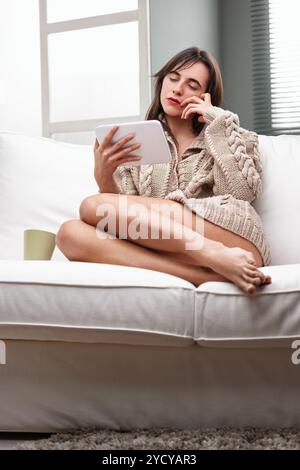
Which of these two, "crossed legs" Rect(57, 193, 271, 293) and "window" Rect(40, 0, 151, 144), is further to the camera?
"window" Rect(40, 0, 151, 144)

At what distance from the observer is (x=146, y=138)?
1713 millimetres

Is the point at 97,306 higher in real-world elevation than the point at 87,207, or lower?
lower

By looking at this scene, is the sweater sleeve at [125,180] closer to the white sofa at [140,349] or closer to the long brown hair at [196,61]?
the long brown hair at [196,61]

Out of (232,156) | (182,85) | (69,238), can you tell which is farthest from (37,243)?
(182,85)

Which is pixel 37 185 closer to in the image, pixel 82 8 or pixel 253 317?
pixel 253 317

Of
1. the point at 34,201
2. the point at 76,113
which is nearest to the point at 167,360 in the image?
the point at 34,201

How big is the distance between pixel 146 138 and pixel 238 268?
477 mm

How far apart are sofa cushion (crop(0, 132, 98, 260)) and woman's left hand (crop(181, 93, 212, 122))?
1.19 ft

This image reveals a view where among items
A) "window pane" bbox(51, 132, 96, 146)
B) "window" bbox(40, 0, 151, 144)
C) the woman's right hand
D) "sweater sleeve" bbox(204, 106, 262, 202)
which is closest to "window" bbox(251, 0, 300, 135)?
"window" bbox(40, 0, 151, 144)

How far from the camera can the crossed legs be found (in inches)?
61.1

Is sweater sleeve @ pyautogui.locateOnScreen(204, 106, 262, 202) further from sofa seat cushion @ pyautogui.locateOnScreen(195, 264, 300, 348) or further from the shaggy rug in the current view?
the shaggy rug

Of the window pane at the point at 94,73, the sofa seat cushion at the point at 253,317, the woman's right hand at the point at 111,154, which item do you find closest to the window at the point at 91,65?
the window pane at the point at 94,73

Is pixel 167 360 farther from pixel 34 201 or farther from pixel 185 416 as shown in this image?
pixel 34 201

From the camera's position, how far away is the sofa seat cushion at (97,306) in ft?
A: 4.69
